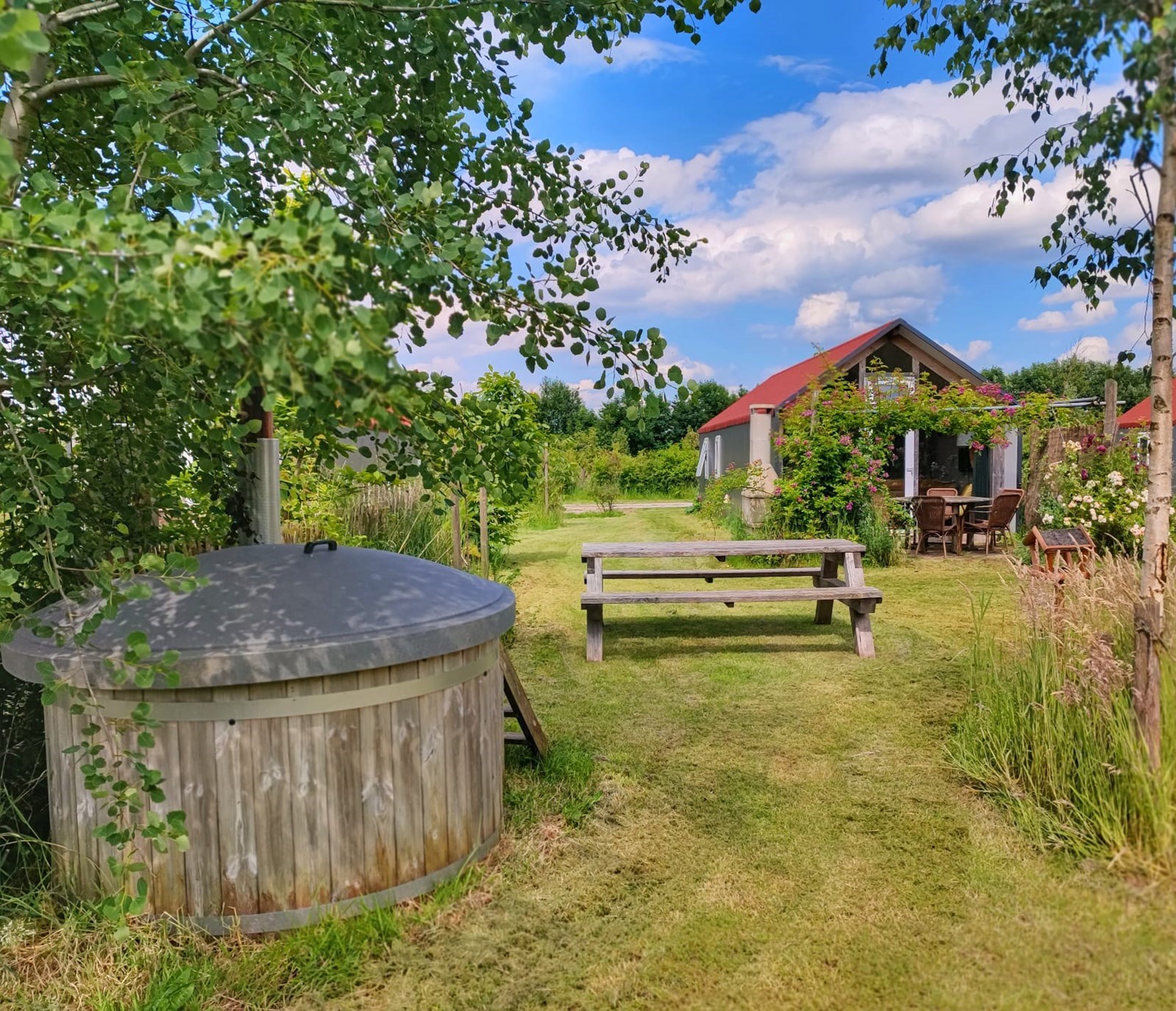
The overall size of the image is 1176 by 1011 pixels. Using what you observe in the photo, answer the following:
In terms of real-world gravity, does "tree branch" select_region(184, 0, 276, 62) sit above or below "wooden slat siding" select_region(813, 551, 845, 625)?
above

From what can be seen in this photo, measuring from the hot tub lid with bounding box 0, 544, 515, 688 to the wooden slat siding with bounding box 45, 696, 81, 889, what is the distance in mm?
194

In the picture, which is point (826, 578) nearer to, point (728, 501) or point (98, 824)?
point (98, 824)

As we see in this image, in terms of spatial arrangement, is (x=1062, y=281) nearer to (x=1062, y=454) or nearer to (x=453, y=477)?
(x=453, y=477)

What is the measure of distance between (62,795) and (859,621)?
554 centimetres

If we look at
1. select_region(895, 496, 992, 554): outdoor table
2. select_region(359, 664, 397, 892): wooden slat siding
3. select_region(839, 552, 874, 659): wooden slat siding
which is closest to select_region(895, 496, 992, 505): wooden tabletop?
select_region(895, 496, 992, 554): outdoor table

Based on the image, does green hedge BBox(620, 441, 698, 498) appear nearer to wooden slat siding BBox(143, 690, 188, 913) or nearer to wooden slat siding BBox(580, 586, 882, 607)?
wooden slat siding BBox(580, 586, 882, 607)

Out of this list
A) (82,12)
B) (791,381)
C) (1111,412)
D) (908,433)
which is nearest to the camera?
(82,12)

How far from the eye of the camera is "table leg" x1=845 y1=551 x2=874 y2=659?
259 inches

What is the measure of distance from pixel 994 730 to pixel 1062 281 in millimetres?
2076

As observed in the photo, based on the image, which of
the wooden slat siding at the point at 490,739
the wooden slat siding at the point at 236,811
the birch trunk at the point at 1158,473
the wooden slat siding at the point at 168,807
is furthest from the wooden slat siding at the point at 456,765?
the birch trunk at the point at 1158,473

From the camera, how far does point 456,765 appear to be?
10.2 feet

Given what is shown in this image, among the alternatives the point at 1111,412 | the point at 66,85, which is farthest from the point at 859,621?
the point at 1111,412

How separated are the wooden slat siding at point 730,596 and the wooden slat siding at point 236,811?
3912mm

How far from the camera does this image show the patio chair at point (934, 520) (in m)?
12.0
